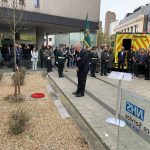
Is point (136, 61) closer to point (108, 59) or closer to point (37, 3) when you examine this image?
point (108, 59)

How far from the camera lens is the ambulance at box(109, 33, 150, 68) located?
17031 mm

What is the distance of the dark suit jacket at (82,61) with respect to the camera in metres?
9.08

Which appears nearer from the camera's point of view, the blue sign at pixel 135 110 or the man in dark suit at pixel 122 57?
the blue sign at pixel 135 110

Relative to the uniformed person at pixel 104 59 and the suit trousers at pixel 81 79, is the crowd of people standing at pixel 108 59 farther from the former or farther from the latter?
the suit trousers at pixel 81 79

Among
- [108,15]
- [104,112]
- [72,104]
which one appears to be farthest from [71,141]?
[108,15]

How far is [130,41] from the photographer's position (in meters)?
17.7

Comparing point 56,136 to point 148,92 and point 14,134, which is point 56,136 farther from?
point 148,92

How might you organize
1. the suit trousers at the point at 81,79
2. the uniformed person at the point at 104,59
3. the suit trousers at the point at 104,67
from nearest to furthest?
the suit trousers at the point at 81,79 < the uniformed person at the point at 104,59 < the suit trousers at the point at 104,67

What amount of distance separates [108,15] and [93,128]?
162901 mm

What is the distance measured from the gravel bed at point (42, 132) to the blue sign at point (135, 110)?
1.39 metres

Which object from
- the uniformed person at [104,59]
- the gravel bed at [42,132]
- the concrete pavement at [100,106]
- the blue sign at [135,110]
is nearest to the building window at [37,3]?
the uniformed person at [104,59]

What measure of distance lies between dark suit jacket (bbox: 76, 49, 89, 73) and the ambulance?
351 inches

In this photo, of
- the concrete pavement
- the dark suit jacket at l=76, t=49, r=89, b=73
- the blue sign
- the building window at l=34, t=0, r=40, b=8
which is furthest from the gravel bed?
the building window at l=34, t=0, r=40, b=8

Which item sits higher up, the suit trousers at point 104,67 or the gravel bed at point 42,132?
the suit trousers at point 104,67
